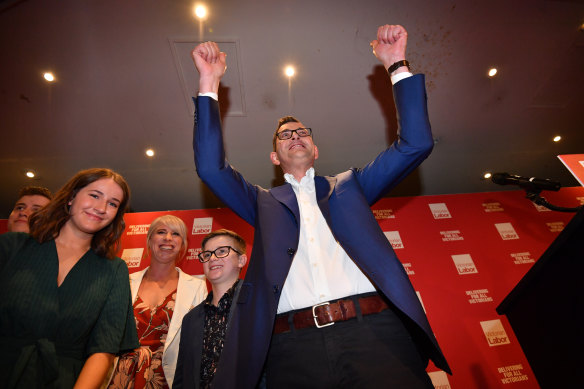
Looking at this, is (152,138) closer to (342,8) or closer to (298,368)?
(342,8)

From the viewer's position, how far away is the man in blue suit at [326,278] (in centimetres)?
108

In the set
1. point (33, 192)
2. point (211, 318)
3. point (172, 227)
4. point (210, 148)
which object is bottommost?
point (211, 318)

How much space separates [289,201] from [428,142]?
0.74 m

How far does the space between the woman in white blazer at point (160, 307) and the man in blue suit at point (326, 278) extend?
978 mm

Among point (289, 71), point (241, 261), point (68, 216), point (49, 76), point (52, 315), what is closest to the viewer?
point (52, 315)

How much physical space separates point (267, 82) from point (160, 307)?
102 inches

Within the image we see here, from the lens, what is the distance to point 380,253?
1.26 meters

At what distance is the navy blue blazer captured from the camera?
3.66 ft

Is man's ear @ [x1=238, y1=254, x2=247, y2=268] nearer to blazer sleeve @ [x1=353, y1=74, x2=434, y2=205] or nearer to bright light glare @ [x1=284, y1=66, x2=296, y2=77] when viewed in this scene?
blazer sleeve @ [x1=353, y1=74, x2=434, y2=205]

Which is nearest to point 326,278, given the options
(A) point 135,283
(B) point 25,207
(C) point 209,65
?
(C) point 209,65

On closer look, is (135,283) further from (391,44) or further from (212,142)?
(391,44)

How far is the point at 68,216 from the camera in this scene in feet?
5.33

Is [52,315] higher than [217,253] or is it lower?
lower

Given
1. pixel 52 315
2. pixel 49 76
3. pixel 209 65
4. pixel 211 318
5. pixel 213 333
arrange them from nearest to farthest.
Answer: pixel 52 315
pixel 209 65
pixel 213 333
pixel 211 318
pixel 49 76
